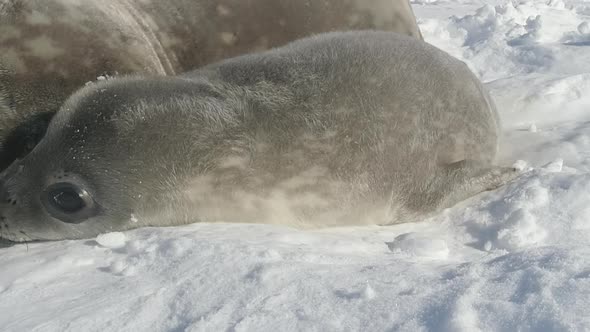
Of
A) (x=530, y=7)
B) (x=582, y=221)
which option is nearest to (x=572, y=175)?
(x=582, y=221)

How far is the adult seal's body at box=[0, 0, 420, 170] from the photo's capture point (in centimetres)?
253

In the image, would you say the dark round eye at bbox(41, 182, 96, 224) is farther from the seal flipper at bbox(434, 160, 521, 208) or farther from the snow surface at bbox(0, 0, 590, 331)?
the seal flipper at bbox(434, 160, 521, 208)

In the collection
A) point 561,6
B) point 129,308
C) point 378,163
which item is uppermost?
point 129,308

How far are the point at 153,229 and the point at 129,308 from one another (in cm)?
58

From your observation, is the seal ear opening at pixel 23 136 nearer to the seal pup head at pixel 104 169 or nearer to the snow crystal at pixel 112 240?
the seal pup head at pixel 104 169

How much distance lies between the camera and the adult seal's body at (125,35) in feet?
8.30

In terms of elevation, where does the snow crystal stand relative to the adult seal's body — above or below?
below

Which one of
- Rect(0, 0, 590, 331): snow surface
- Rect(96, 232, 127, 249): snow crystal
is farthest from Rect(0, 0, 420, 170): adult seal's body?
Rect(96, 232, 127, 249): snow crystal

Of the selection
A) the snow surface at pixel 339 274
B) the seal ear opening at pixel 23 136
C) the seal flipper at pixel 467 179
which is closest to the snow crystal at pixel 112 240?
the snow surface at pixel 339 274

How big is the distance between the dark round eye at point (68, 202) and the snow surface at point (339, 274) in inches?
5.2

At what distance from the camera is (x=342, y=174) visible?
2322 millimetres

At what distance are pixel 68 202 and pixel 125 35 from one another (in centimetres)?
89

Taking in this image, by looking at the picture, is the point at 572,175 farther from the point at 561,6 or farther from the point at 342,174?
the point at 561,6

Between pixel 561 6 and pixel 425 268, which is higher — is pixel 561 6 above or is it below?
below
